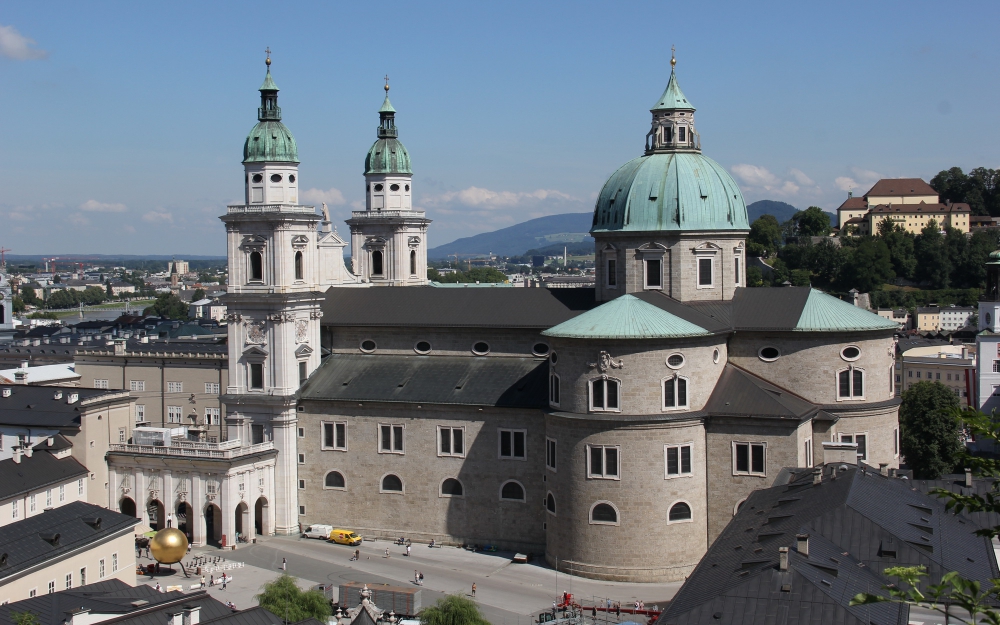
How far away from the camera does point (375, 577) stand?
58.9m

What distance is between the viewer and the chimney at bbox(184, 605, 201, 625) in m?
36.0

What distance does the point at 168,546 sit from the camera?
57.4 metres

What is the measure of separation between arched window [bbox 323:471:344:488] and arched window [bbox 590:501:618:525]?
1696 cm

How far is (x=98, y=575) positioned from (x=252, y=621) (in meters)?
19.7

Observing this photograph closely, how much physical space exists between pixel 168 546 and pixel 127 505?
12244 mm

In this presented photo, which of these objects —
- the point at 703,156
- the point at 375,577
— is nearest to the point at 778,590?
the point at 375,577

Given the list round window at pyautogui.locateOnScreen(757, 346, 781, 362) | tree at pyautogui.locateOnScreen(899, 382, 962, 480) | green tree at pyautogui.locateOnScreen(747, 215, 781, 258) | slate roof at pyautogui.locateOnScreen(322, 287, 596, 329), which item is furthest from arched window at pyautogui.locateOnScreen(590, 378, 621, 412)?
green tree at pyautogui.locateOnScreen(747, 215, 781, 258)

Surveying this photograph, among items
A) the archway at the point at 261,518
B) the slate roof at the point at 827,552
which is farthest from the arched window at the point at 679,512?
the archway at the point at 261,518

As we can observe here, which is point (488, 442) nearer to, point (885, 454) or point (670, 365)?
point (670, 365)

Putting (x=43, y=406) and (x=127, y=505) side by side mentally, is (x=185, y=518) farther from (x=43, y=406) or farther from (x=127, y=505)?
(x=43, y=406)

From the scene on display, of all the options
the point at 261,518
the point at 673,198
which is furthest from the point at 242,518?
the point at 673,198

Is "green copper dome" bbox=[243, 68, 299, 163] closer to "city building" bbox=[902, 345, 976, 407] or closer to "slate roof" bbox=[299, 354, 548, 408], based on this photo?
"slate roof" bbox=[299, 354, 548, 408]

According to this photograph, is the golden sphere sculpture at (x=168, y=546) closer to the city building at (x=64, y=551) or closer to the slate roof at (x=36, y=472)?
the city building at (x=64, y=551)

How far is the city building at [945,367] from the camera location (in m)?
117
